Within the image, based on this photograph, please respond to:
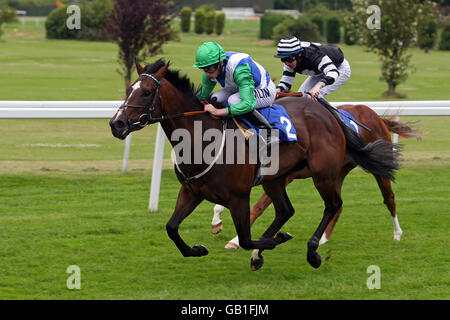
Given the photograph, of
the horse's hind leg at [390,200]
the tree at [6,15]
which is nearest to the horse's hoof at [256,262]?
the horse's hind leg at [390,200]

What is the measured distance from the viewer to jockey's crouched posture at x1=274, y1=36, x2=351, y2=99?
5.75 m

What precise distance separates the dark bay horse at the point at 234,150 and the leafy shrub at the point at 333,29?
102 ft

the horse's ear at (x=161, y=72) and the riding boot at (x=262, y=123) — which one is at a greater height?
the horse's ear at (x=161, y=72)

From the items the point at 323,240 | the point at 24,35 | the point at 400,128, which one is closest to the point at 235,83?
the point at 323,240

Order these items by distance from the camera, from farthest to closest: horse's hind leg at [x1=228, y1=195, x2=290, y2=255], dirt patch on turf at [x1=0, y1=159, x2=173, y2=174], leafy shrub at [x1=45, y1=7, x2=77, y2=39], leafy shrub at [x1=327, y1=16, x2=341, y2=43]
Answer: leafy shrub at [x1=327, y1=16, x2=341, y2=43] → leafy shrub at [x1=45, y1=7, x2=77, y2=39] → dirt patch on turf at [x1=0, y1=159, x2=173, y2=174] → horse's hind leg at [x1=228, y1=195, x2=290, y2=255]

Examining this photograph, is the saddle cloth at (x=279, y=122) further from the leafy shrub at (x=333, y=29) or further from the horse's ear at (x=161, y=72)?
the leafy shrub at (x=333, y=29)

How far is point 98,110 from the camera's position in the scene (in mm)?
7859

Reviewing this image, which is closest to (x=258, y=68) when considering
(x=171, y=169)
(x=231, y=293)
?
(x=231, y=293)

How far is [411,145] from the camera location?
11.7 m

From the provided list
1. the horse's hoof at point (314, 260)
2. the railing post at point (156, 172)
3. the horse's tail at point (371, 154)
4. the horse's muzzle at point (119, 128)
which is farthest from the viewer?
the railing post at point (156, 172)

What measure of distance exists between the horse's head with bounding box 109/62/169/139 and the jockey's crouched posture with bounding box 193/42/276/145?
349mm

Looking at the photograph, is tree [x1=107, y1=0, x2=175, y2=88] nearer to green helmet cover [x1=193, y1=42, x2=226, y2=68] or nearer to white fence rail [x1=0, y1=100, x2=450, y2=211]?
white fence rail [x1=0, y1=100, x2=450, y2=211]

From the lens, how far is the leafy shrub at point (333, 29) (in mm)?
36250

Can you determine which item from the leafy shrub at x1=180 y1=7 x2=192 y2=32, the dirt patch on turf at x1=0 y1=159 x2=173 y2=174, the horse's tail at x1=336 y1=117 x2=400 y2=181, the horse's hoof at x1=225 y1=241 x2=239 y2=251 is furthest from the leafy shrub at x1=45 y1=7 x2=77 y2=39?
the horse's tail at x1=336 y1=117 x2=400 y2=181
